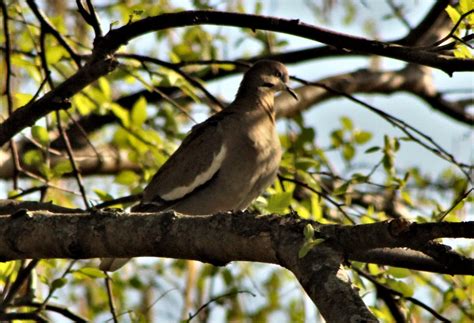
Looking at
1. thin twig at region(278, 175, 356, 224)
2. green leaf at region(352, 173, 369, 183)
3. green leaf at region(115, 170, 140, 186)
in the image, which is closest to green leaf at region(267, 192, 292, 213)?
thin twig at region(278, 175, 356, 224)

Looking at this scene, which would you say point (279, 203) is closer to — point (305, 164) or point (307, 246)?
Result: point (305, 164)

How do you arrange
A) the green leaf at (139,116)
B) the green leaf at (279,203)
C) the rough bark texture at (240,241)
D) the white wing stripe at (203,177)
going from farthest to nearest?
the green leaf at (139,116) → the white wing stripe at (203,177) → the green leaf at (279,203) → the rough bark texture at (240,241)

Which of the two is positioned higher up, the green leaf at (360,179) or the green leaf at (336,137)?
the green leaf at (336,137)

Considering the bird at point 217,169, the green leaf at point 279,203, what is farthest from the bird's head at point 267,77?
the green leaf at point 279,203

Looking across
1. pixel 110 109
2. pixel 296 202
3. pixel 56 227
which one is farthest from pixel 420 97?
pixel 56 227

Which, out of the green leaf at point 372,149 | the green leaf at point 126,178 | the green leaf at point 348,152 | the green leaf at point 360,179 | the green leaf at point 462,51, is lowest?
the green leaf at point 462,51

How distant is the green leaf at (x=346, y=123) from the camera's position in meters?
5.02

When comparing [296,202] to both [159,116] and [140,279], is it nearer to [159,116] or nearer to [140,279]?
[159,116]

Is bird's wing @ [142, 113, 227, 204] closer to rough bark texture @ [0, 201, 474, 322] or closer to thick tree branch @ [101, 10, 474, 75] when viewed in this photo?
thick tree branch @ [101, 10, 474, 75]

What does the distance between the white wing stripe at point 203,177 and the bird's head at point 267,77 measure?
31.4 inches

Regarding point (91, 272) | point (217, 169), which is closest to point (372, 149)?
point (217, 169)

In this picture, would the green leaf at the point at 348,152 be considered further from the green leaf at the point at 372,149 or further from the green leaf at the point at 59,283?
the green leaf at the point at 59,283

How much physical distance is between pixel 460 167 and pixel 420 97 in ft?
9.63

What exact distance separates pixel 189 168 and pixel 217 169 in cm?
17
